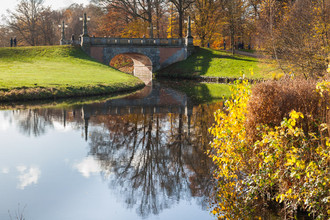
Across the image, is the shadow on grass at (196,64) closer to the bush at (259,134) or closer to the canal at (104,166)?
the canal at (104,166)

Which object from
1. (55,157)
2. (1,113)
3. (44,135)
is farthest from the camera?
(1,113)

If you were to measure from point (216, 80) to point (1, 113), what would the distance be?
25903 mm

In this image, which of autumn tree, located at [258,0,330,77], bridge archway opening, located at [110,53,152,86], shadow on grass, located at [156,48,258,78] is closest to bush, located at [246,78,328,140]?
autumn tree, located at [258,0,330,77]

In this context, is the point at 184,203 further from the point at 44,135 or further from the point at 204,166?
the point at 44,135

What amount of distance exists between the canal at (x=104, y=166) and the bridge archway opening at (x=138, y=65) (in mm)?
27242

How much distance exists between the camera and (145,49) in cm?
4725

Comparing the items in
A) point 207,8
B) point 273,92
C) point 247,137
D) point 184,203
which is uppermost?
point 207,8

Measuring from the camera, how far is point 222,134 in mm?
7508

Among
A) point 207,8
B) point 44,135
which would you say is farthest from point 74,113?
point 207,8

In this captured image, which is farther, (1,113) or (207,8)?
(207,8)

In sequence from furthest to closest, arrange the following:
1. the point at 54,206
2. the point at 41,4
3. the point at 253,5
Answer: the point at 41,4, the point at 253,5, the point at 54,206

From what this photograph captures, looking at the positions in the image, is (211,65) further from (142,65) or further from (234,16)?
(142,65)

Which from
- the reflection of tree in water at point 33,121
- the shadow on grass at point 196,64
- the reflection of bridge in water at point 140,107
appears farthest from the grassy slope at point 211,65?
the reflection of tree in water at point 33,121

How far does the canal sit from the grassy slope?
1026 inches
